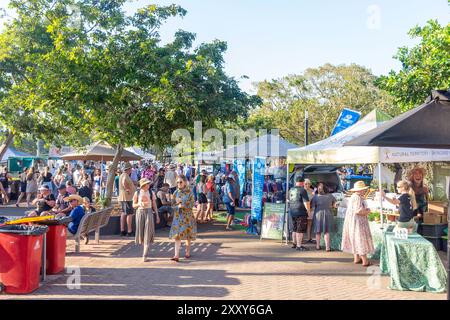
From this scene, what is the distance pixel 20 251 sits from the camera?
22.9ft

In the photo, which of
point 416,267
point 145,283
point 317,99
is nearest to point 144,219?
point 145,283

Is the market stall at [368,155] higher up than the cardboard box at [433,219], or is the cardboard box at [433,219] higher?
the market stall at [368,155]

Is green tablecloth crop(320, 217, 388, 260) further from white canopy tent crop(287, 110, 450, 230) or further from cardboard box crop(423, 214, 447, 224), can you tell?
cardboard box crop(423, 214, 447, 224)

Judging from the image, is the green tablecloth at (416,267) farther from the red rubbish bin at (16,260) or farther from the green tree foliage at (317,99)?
the green tree foliage at (317,99)

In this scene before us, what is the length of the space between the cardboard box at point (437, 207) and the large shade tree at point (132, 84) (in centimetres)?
546

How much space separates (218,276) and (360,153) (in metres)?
4.01

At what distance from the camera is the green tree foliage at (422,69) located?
1348cm

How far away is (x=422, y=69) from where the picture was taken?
45.8 feet

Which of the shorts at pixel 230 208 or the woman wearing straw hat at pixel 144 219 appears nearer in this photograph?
the woman wearing straw hat at pixel 144 219

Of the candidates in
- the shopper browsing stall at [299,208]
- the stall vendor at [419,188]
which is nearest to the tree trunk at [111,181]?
the shopper browsing stall at [299,208]

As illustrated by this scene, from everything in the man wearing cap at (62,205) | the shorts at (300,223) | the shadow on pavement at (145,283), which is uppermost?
the man wearing cap at (62,205)

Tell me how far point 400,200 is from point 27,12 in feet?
50.6

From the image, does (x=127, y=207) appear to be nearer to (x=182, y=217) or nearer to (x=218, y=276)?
(x=182, y=217)
